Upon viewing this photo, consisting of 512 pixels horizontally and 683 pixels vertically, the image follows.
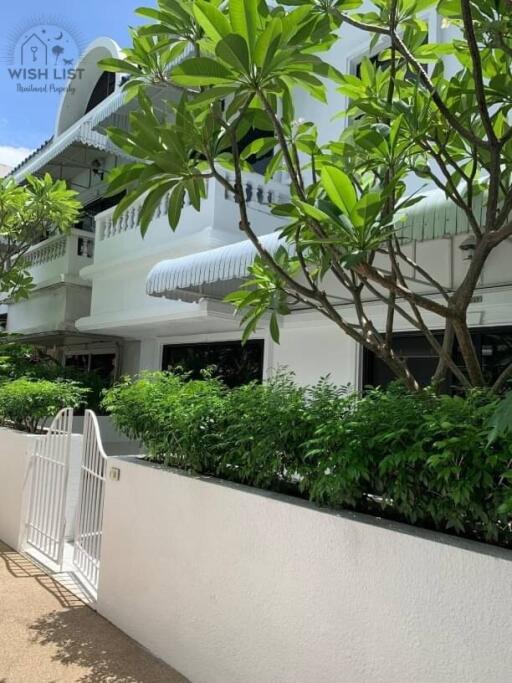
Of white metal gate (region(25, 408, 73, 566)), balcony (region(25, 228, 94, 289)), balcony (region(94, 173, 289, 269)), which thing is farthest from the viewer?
balcony (region(25, 228, 94, 289))

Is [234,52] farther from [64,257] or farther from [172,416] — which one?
[64,257]

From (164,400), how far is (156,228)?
710 cm

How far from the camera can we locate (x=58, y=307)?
15.1 metres

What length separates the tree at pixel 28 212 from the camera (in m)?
13.4

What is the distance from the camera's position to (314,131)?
4.65 metres

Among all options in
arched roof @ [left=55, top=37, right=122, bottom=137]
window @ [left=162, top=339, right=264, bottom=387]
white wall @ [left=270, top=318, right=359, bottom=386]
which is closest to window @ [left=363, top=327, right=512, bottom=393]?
white wall @ [left=270, top=318, right=359, bottom=386]

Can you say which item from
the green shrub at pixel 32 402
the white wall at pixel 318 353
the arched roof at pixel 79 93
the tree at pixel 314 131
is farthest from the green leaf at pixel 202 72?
the arched roof at pixel 79 93

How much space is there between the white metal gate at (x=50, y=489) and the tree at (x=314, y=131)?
11.7 feet

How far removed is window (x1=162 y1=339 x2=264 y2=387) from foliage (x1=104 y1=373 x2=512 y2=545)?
20.6 ft

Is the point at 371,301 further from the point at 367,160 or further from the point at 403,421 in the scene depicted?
the point at 403,421

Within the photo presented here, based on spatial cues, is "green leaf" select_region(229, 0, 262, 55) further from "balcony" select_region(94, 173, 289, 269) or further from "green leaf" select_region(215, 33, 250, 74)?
"balcony" select_region(94, 173, 289, 269)

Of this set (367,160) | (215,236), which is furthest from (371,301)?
(367,160)

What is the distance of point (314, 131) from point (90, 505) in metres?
4.40

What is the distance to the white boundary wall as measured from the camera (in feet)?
8.41
